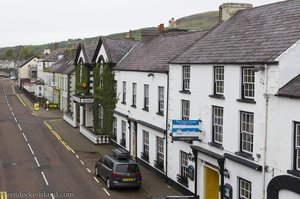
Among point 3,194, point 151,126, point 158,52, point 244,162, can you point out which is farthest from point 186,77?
point 3,194

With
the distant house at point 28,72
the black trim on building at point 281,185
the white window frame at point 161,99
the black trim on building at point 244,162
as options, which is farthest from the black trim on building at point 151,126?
the distant house at point 28,72

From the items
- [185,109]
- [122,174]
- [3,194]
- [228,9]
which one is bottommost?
[3,194]

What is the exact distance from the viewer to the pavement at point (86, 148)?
85.3ft

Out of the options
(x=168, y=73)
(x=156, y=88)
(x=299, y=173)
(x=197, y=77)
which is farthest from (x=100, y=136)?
(x=299, y=173)

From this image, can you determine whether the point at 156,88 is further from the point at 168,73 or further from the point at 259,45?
the point at 259,45

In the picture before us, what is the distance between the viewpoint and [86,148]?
1524 inches

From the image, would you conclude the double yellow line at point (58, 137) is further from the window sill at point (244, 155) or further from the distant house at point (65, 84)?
the window sill at point (244, 155)

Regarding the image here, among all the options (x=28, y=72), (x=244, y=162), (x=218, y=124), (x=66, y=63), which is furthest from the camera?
(x=28, y=72)

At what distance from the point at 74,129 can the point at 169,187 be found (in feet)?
84.0

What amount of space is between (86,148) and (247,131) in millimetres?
→ 22539

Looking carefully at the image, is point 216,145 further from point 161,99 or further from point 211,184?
point 161,99

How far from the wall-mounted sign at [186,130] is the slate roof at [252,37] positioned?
3.26m

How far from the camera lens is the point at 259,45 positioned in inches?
762

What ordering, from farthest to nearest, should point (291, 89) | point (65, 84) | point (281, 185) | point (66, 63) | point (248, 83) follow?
point (66, 63) < point (65, 84) < point (248, 83) < point (281, 185) < point (291, 89)
